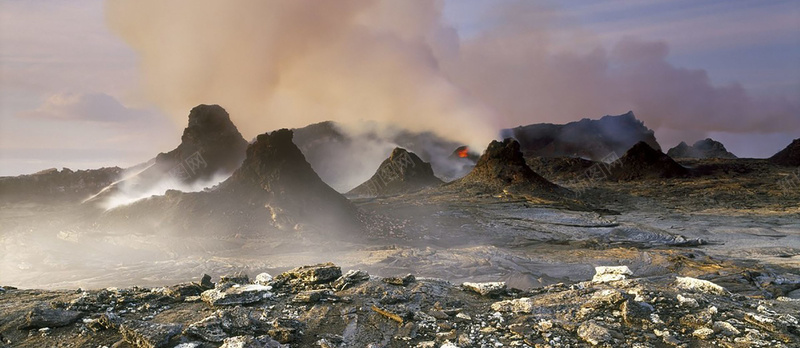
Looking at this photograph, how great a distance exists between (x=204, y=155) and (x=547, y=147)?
3604 inches

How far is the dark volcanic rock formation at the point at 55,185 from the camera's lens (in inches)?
2008

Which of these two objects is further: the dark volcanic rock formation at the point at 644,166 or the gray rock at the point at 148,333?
the dark volcanic rock formation at the point at 644,166

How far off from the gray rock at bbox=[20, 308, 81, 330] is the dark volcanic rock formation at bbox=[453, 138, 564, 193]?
3810 centimetres

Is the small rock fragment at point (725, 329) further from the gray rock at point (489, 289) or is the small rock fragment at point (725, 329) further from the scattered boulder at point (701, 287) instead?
the gray rock at point (489, 289)

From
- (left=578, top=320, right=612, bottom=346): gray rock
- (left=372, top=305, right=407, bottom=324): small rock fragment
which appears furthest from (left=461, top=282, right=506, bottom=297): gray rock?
(left=578, top=320, right=612, bottom=346): gray rock

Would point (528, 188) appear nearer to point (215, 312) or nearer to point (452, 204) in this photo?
point (452, 204)

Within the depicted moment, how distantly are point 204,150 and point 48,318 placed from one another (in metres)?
52.3

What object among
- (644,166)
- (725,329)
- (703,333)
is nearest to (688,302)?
(725,329)

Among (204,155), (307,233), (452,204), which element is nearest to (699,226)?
(452,204)

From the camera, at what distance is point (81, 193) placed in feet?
177

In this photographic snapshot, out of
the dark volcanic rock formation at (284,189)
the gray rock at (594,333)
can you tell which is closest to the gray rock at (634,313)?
the gray rock at (594,333)

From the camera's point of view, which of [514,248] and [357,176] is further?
[357,176]

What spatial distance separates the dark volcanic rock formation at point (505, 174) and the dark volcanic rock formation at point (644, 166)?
22178 millimetres

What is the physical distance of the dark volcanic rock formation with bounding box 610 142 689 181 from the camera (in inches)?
2359
